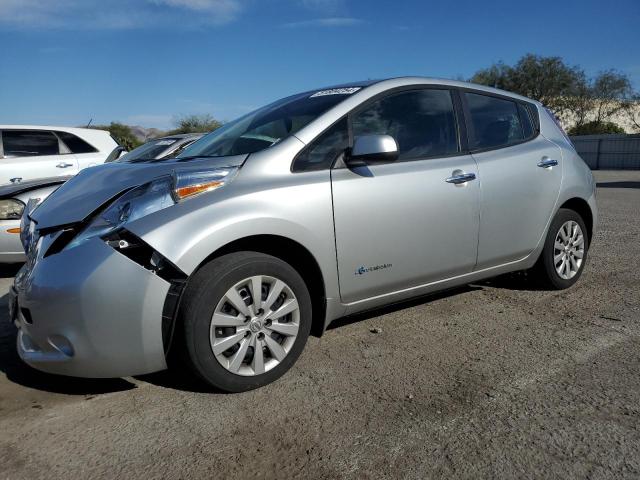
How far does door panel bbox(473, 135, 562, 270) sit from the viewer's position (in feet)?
12.6

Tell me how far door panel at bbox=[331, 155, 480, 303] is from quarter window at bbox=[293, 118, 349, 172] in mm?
102

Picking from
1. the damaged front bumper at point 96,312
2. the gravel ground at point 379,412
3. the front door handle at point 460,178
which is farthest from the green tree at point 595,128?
the damaged front bumper at point 96,312

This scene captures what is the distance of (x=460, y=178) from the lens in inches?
144

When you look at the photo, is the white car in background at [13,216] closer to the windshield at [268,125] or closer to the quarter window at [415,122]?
the windshield at [268,125]

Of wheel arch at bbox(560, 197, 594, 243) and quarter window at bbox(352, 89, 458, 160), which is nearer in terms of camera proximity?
quarter window at bbox(352, 89, 458, 160)

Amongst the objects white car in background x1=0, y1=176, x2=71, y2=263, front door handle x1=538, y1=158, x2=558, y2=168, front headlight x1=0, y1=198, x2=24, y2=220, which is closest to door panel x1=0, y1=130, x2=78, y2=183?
white car in background x1=0, y1=176, x2=71, y2=263

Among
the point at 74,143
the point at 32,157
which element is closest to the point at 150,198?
the point at 32,157

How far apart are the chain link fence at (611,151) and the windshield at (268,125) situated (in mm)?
29203

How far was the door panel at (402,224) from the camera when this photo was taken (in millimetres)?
3172

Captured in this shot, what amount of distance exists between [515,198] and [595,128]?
47.4m

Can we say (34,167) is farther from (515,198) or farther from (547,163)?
(547,163)

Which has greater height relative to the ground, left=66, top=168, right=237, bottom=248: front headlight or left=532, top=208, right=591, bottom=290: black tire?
left=66, top=168, right=237, bottom=248: front headlight

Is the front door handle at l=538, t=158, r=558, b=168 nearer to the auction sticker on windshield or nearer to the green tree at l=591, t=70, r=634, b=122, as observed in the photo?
the auction sticker on windshield

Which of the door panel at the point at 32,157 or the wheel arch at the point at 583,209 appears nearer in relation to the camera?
the wheel arch at the point at 583,209
